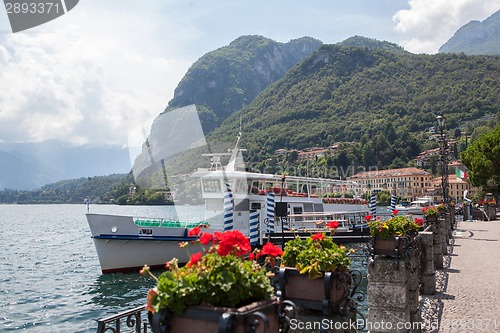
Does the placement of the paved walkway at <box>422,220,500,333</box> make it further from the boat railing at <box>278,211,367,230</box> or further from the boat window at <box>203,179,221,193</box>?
the boat window at <box>203,179,221,193</box>

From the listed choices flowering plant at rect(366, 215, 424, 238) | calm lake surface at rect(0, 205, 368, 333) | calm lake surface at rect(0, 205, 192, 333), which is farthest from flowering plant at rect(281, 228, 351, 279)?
A: calm lake surface at rect(0, 205, 192, 333)

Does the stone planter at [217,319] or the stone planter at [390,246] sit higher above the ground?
the stone planter at [217,319]

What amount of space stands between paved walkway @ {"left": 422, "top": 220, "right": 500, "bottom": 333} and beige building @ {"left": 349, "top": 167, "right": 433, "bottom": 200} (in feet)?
320

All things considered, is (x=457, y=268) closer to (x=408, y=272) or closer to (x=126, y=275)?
(x=408, y=272)

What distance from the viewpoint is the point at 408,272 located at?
6.48m

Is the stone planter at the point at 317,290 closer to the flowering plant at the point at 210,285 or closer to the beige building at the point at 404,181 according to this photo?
the flowering plant at the point at 210,285

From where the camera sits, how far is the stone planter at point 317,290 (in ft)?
12.0

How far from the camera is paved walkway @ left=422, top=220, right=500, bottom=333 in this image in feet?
24.8

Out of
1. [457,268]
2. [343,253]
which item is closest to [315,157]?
[457,268]

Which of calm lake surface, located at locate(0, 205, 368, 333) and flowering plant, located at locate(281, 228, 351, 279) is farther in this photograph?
calm lake surface, located at locate(0, 205, 368, 333)

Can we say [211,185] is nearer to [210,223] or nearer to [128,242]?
[210,223]

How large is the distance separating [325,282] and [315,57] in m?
180

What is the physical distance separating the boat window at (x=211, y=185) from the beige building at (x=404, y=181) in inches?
3577

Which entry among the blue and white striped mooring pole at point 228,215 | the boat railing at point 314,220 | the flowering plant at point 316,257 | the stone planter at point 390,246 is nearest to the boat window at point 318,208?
the boat railing at point 314,220
